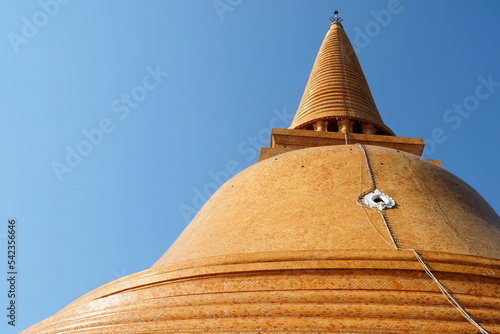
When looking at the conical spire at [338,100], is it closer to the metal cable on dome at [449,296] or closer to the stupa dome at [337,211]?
the stupa dome at [337,211]

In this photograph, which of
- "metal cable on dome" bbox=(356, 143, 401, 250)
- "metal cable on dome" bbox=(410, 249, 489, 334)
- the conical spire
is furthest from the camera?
the conical spire

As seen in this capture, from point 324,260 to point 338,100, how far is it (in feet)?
23.8

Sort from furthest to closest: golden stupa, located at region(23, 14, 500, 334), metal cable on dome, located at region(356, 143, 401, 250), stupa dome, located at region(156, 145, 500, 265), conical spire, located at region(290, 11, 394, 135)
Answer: conical spire, located at region(290, 11, 394, 135), stupa dome, located at region(156, 145, 500, 265), metal cable on dome, located at region(356, 143, 401, 250), golden stupa, located at region(23, 14, 500, 334)

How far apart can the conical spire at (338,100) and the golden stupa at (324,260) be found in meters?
3.57

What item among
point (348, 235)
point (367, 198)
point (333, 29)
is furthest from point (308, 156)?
point (333, 29)

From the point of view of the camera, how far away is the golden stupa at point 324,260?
3900mm

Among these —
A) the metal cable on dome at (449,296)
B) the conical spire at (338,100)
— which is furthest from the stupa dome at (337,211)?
the conical spire at (338,100)

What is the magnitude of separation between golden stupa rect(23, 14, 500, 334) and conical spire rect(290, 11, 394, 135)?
357 centimetres

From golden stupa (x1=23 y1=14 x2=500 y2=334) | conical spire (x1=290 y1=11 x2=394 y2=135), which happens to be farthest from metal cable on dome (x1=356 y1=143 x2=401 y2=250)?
A: conical spire (x1=290 y1=11 x2=394 y2=135)

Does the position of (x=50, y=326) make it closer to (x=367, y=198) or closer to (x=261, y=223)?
(x=261, y=223)

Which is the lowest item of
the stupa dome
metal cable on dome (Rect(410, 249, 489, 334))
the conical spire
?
metal cable on dome (Rect(410, 249, 489, 334))

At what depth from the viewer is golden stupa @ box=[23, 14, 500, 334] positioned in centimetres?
390

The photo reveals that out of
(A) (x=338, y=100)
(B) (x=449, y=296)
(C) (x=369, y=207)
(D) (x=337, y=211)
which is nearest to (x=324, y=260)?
(B) (x=449, y=296)

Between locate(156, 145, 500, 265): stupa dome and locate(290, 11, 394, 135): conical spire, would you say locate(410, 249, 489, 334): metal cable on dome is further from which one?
locate(290, 11, 394, 135): conical spire
